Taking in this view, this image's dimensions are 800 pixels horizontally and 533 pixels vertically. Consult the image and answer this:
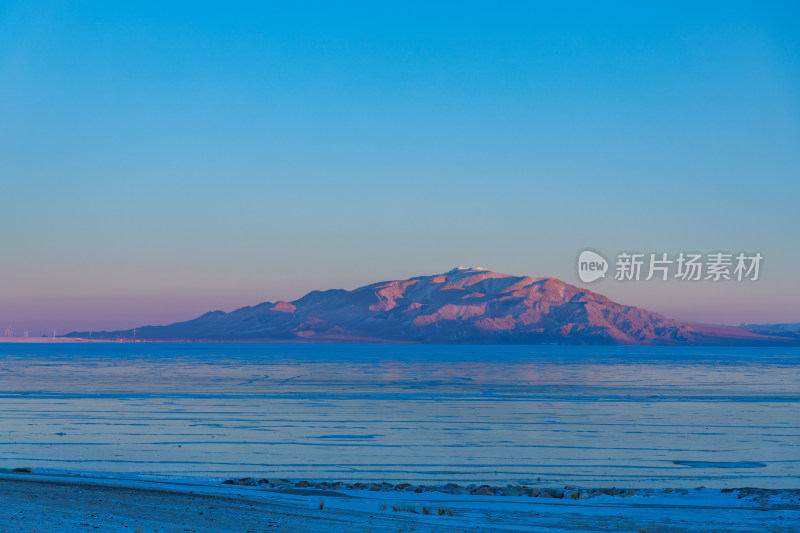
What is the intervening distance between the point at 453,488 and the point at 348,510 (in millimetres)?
4480

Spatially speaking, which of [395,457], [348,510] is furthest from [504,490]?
[395,457]

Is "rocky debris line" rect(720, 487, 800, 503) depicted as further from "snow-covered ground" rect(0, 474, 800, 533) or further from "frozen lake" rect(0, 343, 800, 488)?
"frozen lake" rect(0, 343, 800, 488)

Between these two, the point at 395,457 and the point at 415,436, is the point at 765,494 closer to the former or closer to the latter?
the point at 395,457

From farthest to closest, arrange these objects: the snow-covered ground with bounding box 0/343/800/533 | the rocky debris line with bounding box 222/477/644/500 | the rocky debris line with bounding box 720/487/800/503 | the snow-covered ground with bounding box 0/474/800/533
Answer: the rocky debris line with bounding box 222/477/644/500 < the rocky debris line with bounding box 720/487/800/503 < the snow-covered ground with bounding box 0/343/800/533 < the snow-covered ground with bounding box 0/474/800/533

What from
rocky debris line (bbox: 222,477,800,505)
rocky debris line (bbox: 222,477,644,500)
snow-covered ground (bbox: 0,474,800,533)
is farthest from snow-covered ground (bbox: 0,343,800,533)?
rocky debris line (bbox: 222,477,644,500)

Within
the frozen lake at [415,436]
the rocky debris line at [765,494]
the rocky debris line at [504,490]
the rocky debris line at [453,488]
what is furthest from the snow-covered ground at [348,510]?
the frozen lake at [415,436]

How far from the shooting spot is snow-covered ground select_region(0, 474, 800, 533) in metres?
15.3

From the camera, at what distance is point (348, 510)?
1727cm

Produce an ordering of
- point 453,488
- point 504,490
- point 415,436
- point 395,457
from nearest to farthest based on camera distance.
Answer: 1. point 504,490
2. point 453,488
3. point 395,457
4. point 415,436

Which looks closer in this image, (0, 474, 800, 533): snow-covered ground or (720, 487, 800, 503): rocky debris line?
(0, 474, 800, 533): snow-covered ground

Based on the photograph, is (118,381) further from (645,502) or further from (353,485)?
(645,502)

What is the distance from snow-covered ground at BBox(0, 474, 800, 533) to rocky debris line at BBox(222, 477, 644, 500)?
480mm

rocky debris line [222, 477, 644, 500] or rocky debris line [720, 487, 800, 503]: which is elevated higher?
rocky debris line [720, 487, 800, 503]

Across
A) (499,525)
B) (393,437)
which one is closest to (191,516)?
(499,525)
